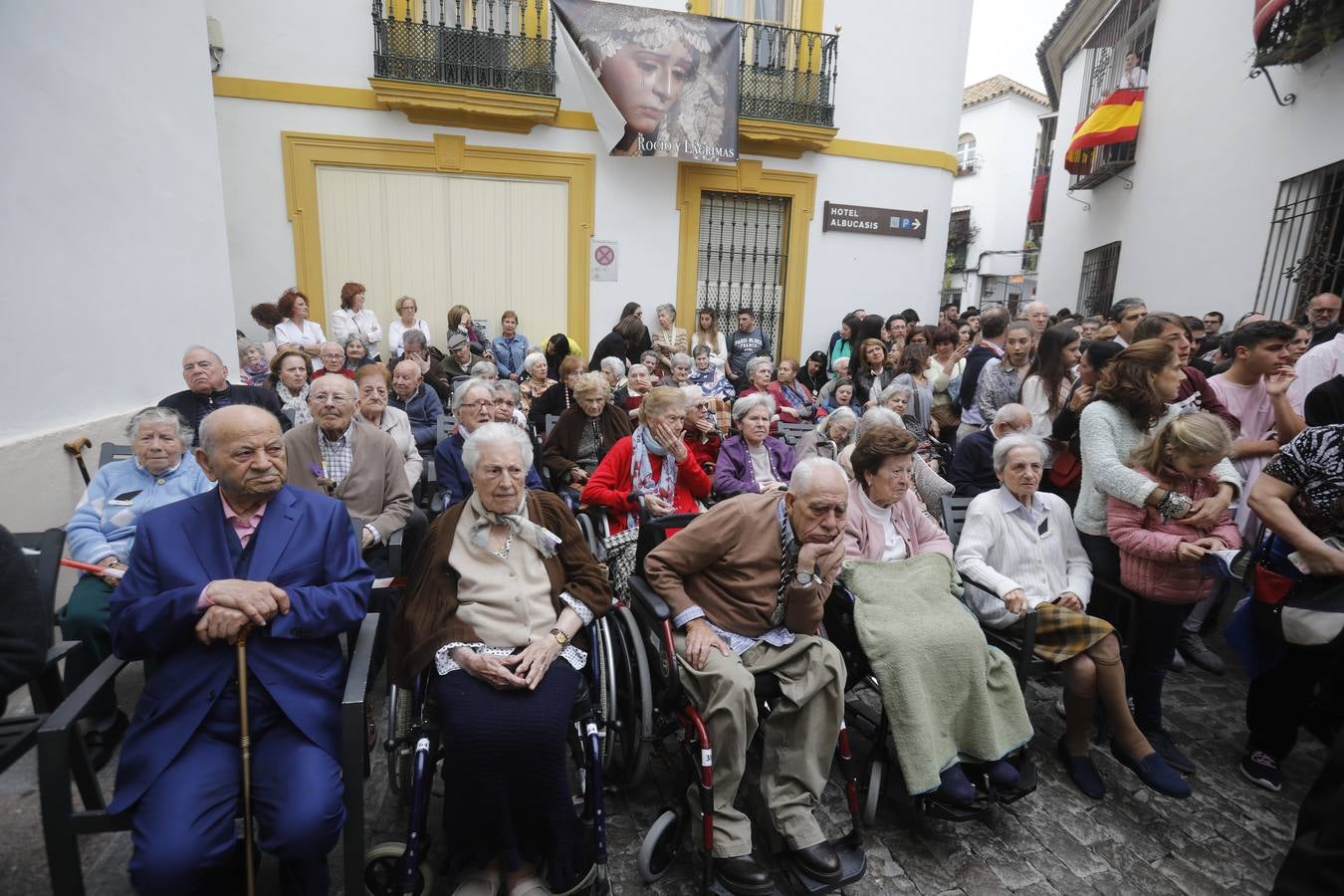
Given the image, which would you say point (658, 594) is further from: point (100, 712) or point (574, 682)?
point (100, 712)

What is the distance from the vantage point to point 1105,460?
3098mm

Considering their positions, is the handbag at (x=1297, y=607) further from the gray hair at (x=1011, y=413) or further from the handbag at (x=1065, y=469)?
the gray hair at (x=1011, y=413)

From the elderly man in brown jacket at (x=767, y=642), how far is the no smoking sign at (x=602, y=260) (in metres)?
6.66

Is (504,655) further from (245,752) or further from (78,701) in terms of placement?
(78,701)

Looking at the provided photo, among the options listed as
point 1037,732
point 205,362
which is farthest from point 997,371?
point 205,362

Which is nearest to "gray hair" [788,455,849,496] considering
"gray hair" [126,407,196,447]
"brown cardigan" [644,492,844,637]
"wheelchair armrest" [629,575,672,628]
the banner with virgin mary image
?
"brown cardigan" [644,492,844,637]

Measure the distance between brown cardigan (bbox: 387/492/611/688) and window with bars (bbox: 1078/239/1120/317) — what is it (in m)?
11.6

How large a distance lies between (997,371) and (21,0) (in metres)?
6.02

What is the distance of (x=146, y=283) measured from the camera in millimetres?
4484

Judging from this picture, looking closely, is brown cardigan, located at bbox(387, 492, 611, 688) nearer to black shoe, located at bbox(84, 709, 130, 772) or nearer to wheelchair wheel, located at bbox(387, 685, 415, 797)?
wheelchair wheel, located at bbox(387, 685, 415, 797)

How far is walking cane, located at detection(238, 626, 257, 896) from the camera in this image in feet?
6.00

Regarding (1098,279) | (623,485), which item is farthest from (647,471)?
(1098,279)

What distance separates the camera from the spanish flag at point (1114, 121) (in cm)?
1029

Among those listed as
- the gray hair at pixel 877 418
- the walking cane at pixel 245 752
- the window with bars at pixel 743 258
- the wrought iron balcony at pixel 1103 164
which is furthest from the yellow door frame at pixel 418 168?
the wrought iron balcony at pixel 1103 164
